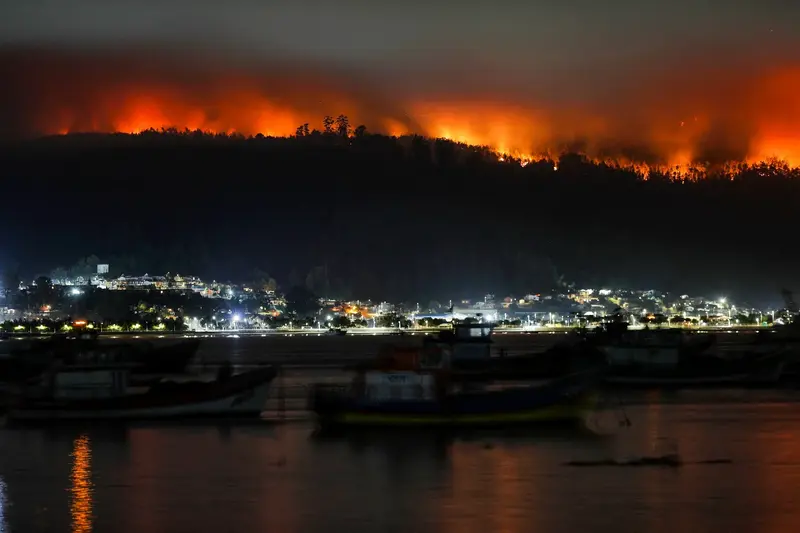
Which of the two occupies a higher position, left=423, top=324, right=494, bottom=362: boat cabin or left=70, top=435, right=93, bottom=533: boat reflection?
left=423, top=324, right=494, bottom=362: boat cabin

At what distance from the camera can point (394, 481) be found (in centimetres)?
2512

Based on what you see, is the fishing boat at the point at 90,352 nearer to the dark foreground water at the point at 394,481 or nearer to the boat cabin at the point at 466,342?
the dark foreground water at the point at 394,481

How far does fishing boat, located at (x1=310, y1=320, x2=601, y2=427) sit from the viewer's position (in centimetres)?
3058

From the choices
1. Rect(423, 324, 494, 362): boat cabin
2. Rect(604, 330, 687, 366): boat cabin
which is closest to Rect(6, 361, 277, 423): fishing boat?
Rect(423, 324, 494, 362): boat cabin

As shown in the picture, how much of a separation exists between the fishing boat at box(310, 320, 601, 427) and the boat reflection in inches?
234

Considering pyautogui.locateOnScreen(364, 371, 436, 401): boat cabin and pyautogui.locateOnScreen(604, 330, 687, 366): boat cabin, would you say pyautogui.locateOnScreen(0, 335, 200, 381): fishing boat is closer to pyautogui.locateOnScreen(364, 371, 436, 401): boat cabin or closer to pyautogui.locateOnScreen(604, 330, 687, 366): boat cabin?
pyautogui.locateOnScreen(364, 371, 436, 401): boat cabin

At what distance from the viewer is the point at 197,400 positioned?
116 feet

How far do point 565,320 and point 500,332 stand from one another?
24.1 metres

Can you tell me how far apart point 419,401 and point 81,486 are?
8.97 metres

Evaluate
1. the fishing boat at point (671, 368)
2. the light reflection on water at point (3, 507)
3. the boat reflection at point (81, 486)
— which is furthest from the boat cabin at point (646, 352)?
the light reflection on water at point (3, 507)

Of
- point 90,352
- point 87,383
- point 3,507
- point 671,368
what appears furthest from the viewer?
point 671,368

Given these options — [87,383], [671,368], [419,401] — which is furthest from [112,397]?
[671,368]

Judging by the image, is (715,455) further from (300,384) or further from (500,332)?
(500,332)

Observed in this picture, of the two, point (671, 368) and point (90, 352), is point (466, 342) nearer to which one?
point (671, 368)
